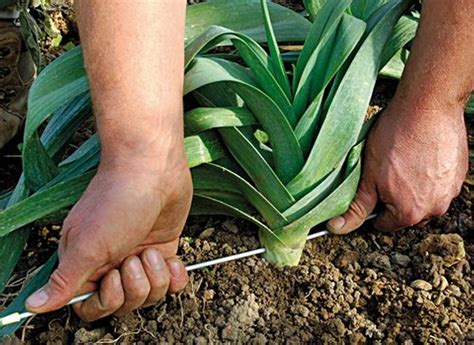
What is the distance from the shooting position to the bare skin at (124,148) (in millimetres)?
1299

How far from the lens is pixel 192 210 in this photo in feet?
5.23

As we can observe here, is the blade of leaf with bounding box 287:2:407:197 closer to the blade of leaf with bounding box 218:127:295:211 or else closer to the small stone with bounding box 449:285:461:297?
the blade of leaf with bounding box 218:127:295:211

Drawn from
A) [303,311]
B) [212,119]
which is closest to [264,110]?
[212,119]

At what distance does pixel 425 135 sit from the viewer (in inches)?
60.9

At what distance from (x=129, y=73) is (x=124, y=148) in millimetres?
118

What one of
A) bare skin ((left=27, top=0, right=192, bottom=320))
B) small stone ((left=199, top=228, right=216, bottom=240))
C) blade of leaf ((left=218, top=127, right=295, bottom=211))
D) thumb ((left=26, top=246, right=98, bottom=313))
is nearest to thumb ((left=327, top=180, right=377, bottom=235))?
blade of leaf ((left=218, top=127, right=295, bottom=211))

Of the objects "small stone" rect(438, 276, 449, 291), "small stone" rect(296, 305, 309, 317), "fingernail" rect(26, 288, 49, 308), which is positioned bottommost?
"small stone" rect(438, 276, 449, 291)

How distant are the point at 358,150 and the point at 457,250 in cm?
26

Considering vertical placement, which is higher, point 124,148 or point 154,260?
point 124,148

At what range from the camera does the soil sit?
1445 mm

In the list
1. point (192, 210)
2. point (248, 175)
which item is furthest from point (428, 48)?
point (192, 210)

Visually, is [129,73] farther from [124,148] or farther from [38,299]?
[38,299]

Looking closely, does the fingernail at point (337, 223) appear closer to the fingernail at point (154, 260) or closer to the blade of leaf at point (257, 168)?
the blade of leaf at point (257, 168)

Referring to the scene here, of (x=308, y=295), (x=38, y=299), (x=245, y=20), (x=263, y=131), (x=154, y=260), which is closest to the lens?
(x=38, y=299)
